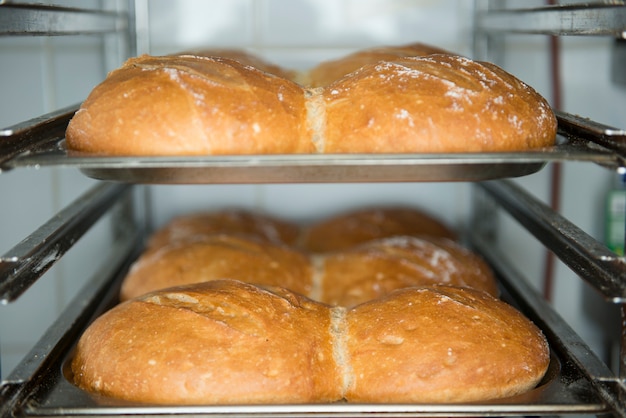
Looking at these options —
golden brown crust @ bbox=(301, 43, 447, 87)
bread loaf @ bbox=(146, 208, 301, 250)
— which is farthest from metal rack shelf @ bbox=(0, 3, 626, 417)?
bread loaf @ bbox=(146, 208, 301, 250)

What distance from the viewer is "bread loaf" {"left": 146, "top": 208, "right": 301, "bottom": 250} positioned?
1.75 m

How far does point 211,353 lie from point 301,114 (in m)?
0.38

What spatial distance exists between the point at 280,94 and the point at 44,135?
37 centimetres

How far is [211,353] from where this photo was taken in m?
1.04

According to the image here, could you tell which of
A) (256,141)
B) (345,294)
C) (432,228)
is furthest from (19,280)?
(432,228)

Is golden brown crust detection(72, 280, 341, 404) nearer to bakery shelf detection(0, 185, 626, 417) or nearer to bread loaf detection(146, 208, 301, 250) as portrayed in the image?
bakery shelf detection(0, 185, 626, 417)

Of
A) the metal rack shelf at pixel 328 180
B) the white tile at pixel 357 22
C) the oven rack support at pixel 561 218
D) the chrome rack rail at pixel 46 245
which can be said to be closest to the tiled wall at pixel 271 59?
the white tile at pixel 357 22

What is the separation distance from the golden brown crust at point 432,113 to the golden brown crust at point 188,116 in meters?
0.07

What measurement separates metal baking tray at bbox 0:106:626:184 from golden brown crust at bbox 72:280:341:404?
19 centimetres

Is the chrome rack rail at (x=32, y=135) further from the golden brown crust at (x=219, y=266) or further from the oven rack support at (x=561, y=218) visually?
the oven rack support at (x=561, y=218)

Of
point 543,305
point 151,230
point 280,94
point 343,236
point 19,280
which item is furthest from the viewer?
point 151,230

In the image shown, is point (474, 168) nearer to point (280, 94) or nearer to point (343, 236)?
point (280, 94)

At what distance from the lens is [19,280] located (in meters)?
1.01

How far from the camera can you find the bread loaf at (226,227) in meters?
1.75
